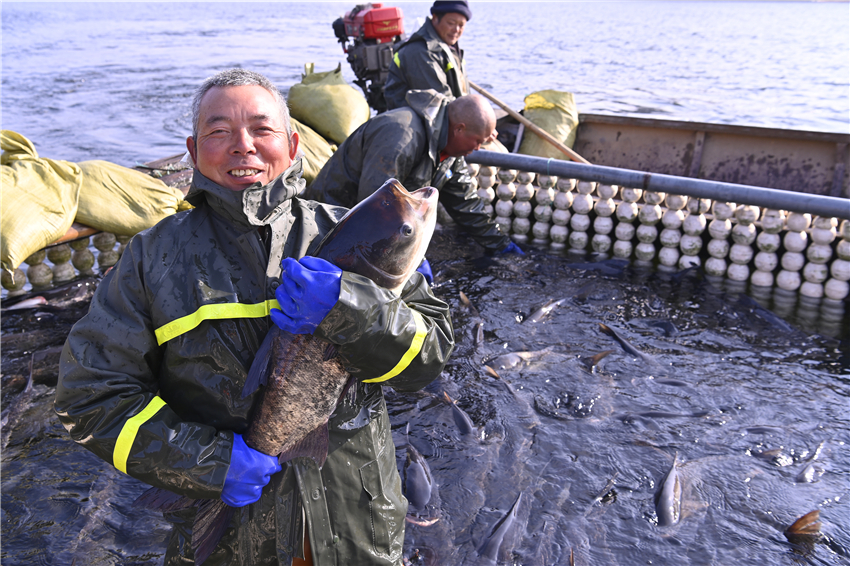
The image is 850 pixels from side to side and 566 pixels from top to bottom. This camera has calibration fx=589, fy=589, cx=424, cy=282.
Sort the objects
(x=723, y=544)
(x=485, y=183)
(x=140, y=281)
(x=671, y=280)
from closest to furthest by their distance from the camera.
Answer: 1. (x=140, y=281)
2. (x=723, y=544)
3. (x=671, y=280)
4. (x=485, y=183)

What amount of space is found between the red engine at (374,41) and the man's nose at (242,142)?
7150 mm

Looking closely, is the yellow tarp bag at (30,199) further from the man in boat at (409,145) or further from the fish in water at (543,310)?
the fish in water at (543,310)

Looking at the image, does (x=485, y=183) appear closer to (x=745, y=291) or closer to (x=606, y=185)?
(x=606, y=185)

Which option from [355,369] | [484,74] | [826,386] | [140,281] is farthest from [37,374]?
[484,74]

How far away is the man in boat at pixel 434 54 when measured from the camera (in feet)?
20.8

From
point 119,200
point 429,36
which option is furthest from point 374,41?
point 119,200

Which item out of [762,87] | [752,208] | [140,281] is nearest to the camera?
[140,281]

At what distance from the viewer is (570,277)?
5742 millimetres

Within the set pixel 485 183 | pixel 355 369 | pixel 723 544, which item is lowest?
pixel 723 544

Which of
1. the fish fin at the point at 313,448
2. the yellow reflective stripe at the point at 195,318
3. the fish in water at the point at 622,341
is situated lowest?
the fish in water at the point at 622,341

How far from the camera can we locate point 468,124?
422cm

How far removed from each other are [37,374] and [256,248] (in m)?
3.31

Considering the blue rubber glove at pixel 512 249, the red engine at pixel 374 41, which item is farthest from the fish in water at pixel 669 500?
the red engine at pixel 374 41

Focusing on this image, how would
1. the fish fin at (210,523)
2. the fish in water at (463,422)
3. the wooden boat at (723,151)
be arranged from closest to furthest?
the fish fin at (210,523), the fish in water at (463,422), the wooden boat at (723,151)
